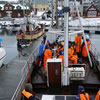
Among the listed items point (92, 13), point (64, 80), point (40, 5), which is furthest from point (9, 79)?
point (40, 5)

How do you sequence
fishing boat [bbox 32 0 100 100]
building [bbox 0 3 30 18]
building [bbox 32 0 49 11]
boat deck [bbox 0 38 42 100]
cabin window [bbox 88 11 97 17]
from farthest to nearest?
1. building [bbox 32 0 49 11]
2. building [bbox 0 3 30 18]
3. cabin window [bbox 88 11 97 17]
4. boat deck [bbox 0 38 42 100]
5. fishing boat [bbox 32 0 100 100]

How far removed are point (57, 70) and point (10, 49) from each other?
19.3 meters

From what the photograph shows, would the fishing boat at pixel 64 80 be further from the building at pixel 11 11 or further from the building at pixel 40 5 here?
the building at pixel 40 5

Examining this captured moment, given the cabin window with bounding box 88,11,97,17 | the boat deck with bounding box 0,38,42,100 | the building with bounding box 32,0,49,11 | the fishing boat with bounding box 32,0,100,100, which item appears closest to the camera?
the fishing boat with bounding box 32,0,100,100

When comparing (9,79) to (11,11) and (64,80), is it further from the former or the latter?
(11,11)

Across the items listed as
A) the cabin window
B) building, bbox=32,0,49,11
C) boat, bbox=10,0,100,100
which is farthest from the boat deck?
building, bbox=32,0,49,11

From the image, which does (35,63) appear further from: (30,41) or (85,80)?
(30,41)

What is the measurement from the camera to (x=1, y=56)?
1402 centimetres

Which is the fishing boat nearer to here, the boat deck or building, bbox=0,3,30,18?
the boat deck

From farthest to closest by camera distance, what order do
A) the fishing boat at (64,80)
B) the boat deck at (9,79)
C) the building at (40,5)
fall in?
the building at (40,5) < the boat deck at (9,79) < the fishing boat at (64,80)

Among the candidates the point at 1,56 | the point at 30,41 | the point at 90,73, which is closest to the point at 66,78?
the point at 90,73

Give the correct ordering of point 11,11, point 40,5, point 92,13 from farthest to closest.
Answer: point 40,5, point 11,11, point 92,13

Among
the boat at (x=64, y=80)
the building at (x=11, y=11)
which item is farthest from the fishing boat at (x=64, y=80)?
the building at (x=11, y=11)

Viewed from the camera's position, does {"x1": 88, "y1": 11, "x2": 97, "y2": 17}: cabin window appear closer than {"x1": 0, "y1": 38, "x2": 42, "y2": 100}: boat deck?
No
